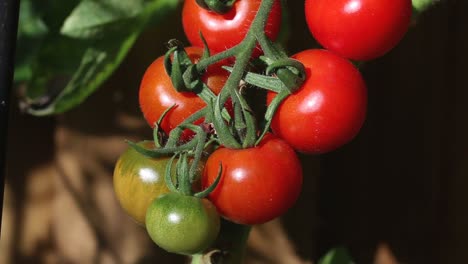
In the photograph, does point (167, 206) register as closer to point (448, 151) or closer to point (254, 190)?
point (254, 190)

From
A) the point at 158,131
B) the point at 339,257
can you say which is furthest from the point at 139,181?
the point at 339,257

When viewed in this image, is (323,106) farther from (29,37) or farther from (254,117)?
(29,37)

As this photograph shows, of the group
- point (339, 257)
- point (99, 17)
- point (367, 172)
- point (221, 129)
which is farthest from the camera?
point (367, 172)

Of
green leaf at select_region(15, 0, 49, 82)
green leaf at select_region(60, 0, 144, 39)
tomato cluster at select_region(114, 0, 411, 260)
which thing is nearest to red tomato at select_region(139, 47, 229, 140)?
tomato cluster at select_region(114, 0, 411, 260)

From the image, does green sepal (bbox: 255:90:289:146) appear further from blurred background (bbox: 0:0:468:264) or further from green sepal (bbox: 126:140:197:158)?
blurred background (bbox: 0:0:468:264)

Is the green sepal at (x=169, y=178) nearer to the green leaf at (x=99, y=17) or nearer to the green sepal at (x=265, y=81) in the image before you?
the green sepal at (x=265, y=81)

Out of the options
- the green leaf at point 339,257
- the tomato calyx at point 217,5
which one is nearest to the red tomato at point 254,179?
the tomato calyx at point 217,5
